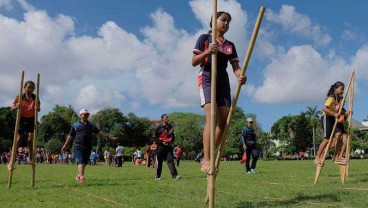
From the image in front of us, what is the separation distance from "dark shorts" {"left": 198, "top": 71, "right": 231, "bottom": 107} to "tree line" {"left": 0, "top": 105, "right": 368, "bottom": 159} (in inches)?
3413

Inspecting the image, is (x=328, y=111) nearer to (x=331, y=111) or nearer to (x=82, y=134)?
(x=331, y=111)

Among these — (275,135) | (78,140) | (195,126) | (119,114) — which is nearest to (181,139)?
(195,126)

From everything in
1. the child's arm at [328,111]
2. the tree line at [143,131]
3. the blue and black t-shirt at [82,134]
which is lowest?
the blue and black t-shirt at [82,134]

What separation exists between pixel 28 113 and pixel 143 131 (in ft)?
320

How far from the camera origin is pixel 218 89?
651 cm

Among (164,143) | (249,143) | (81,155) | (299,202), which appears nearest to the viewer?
(299,202)

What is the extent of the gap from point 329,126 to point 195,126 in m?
109

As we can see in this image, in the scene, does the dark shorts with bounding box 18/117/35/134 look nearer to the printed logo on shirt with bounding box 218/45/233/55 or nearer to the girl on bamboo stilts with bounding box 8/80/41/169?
the girl on bamboo stilts with bounding box 8/80/41/169

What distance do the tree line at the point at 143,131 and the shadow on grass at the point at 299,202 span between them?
285 feet

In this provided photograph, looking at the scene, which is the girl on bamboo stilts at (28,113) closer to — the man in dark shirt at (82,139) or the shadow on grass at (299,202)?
the man in dark shirt at (82,139)

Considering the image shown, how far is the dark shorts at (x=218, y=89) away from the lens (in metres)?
6.39

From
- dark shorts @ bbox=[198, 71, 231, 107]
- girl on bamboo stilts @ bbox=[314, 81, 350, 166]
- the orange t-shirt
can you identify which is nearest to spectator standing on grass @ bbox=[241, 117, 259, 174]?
girl on bamboo stilts @ bbox=[314, 81, 350, 166]

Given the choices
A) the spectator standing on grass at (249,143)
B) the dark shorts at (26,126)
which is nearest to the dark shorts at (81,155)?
the dark shorts at (26,126)

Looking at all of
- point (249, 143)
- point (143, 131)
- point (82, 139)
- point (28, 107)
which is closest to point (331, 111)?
point (249, 143)
